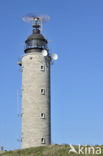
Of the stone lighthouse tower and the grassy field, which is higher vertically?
the stone lighthouse tower

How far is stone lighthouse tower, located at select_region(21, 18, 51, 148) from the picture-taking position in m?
45.5

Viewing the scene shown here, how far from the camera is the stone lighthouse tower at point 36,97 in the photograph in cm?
4547

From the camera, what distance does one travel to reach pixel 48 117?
153ft

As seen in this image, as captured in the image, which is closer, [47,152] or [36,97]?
[47,152]

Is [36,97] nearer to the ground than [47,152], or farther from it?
farther from it

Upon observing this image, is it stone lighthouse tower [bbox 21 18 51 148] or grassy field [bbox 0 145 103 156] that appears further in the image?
stone lighthouse tower [bbox 21 18 51 148]

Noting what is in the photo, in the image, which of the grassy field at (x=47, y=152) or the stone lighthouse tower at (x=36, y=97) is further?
the stone lighthouse tower at (x=36, y=97)

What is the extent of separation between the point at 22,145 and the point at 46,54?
40.0 feet

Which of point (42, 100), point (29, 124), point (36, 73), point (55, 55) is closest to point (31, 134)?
point (29, 124)

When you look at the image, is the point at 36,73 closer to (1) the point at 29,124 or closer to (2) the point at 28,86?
(2) the point at 28,86

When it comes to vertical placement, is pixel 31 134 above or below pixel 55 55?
below

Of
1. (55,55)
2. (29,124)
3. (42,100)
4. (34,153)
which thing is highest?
(55,55)

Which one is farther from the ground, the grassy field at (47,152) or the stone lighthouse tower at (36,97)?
the stone lighthouse tower at (36,97)

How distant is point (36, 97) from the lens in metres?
46.1
